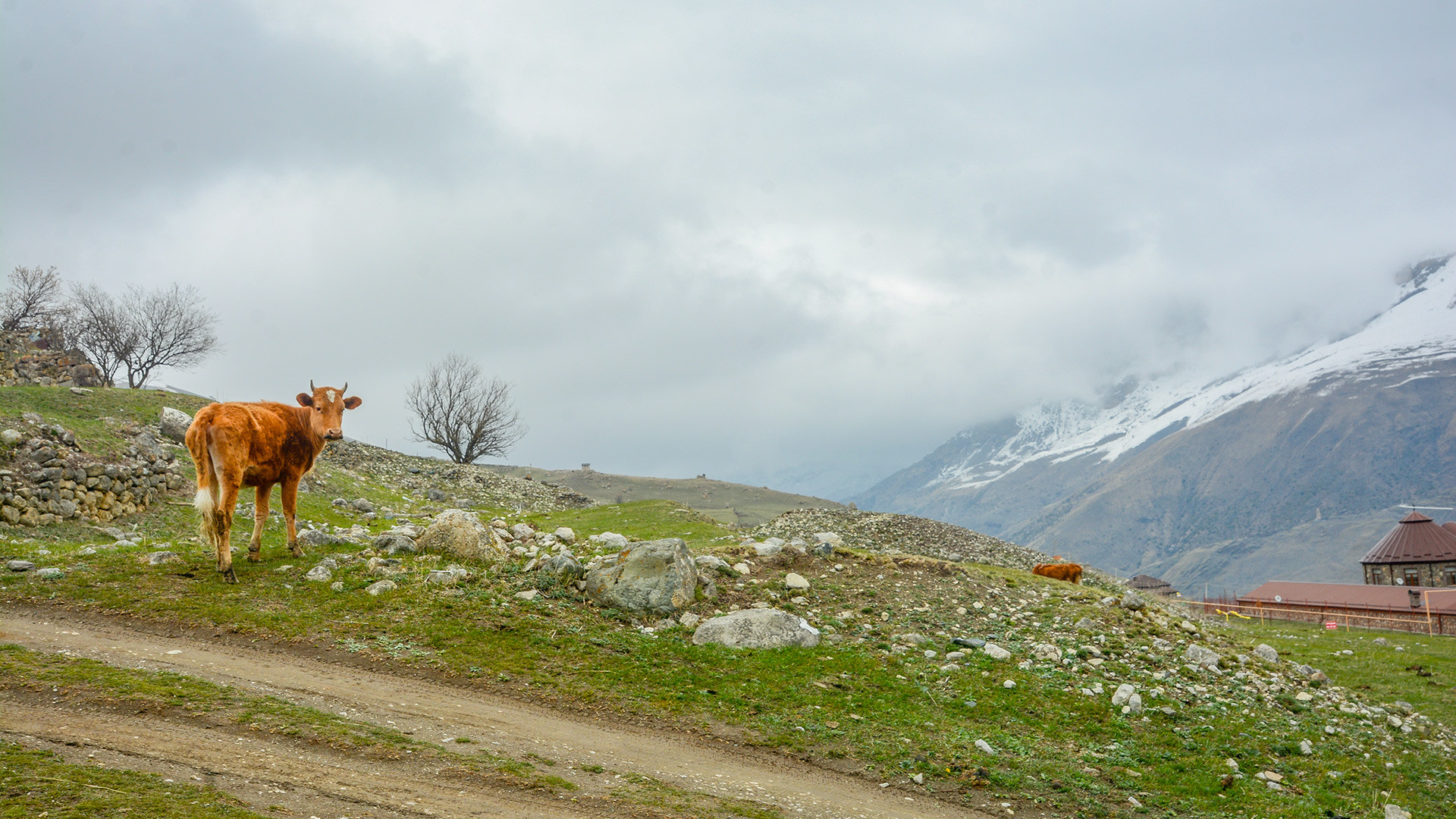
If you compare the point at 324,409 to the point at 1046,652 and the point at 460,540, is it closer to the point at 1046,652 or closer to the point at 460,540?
the point at 460,540

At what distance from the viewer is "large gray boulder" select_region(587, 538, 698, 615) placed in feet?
49.6

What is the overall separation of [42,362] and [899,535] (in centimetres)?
5730

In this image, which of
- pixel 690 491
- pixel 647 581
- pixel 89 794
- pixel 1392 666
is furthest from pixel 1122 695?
pixel 690 491

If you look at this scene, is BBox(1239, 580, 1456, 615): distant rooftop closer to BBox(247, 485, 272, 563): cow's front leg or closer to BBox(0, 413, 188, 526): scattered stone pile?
BBox(247, 485, 272, 563): cow's front leg

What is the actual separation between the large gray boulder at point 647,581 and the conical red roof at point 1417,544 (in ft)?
331

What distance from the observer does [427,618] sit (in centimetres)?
1338

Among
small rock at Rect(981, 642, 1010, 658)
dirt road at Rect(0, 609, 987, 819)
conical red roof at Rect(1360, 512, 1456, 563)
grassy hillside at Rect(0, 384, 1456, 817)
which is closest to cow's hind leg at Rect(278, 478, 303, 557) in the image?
grassy hillside at Rect(0, 384, 1456, 817)

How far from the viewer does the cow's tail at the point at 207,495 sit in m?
13.7

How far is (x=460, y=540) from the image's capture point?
16781 mm

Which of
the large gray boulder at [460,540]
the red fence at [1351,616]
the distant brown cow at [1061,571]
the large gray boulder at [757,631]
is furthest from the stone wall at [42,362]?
the red fence at [1351,616]

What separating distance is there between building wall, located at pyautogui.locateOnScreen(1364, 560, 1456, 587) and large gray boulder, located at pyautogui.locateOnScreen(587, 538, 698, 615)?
93.3 meters

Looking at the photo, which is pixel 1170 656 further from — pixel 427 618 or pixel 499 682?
pixel 427 618

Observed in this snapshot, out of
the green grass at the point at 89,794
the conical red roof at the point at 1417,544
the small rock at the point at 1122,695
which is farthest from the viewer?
the conical red roof at the point at 1417,544

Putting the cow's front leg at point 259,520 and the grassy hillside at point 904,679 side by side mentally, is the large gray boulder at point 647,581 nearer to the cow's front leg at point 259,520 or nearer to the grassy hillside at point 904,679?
the grassy hillside at point 904,679
